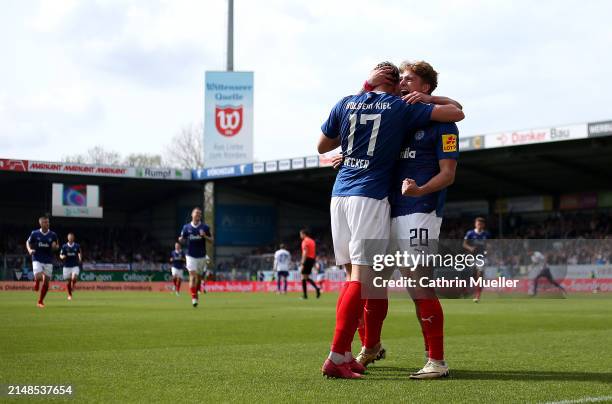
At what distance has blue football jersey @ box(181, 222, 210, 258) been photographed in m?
20.7

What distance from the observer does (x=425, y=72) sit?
19.9 ft

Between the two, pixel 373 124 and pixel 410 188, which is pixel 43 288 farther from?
pixel 410 188

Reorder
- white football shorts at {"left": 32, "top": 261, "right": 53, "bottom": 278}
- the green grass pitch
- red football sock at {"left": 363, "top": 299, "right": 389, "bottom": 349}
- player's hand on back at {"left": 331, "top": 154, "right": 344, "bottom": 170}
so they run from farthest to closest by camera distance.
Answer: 1. white football shorts at {"left": 32, "top": 261, "right": 53, "bottom": 278}
2. red football sock at {"left": 363, "top": 299, "right": 389, "bottom": 349}
3. player's hand on back at {"left": 331, "top": 154, "right": 344, "bottom": 170}
4. the green grass pitch

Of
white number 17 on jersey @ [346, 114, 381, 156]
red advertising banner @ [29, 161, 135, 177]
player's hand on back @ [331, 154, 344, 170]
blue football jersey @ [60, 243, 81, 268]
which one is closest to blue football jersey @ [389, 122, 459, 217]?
white number 17 on jersey @ [346, 114, 381, 156]

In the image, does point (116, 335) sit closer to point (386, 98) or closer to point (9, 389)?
point (9, 389)

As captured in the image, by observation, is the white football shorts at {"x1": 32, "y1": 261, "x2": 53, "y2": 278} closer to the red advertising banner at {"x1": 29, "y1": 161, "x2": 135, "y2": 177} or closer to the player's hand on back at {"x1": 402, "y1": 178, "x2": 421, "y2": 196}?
the player's hand on back at {"x1": 402, "y1": 178, "x2": 421, "y2": 196}

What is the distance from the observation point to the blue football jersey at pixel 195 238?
67.8 feet

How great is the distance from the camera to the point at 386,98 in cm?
582

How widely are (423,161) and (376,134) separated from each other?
41cm

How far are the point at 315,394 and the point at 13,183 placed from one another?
5023 centimetres

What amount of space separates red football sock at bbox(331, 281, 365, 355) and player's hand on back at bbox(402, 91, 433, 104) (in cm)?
137

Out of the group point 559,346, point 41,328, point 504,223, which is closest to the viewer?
point 559,346

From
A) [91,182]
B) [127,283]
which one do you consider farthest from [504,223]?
[91,182]

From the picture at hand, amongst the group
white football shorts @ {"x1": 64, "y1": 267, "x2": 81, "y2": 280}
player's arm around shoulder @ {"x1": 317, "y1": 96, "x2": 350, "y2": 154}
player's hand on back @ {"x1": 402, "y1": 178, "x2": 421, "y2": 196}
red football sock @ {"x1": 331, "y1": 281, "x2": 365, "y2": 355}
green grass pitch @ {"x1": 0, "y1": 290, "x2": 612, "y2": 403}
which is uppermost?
player's arm around shoulder @ {"x1": 317, "y1": 96, "x2": 350, "y2": 154}
